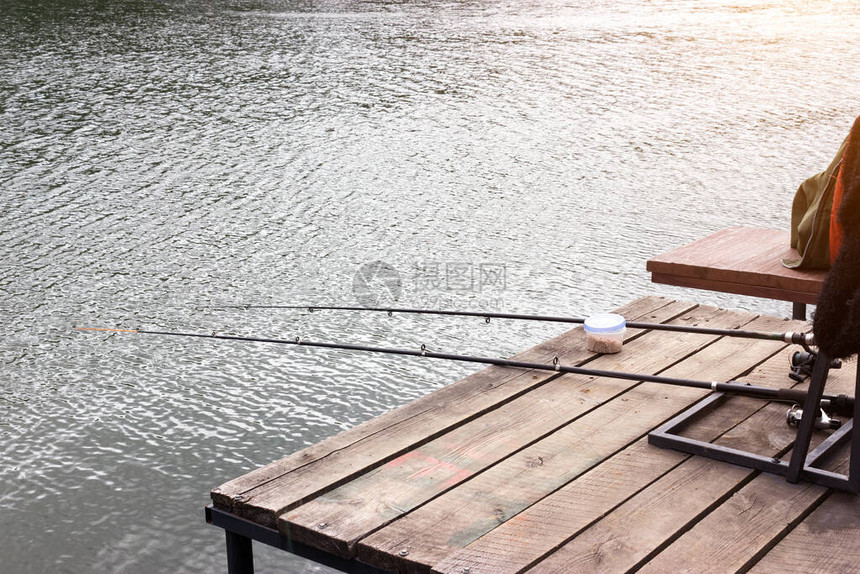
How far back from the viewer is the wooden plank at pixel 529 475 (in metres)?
2.14

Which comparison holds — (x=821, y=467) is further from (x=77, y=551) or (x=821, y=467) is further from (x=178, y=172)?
(x=178, y=172)

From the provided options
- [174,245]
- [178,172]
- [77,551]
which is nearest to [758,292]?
[77,551]

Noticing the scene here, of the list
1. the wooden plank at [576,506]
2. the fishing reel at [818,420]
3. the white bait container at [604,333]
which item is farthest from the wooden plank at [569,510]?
the white bait container at [604,333]

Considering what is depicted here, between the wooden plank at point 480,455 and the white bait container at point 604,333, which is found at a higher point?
the white bait container at point 604,333

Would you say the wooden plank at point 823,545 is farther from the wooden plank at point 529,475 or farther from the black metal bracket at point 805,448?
the wooden plank at point 529,475

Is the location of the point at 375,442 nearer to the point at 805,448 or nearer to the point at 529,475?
the point at 529,475

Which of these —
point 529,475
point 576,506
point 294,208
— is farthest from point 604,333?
point 294,208

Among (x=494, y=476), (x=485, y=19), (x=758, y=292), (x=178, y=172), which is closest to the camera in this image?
(x=494, y=476)

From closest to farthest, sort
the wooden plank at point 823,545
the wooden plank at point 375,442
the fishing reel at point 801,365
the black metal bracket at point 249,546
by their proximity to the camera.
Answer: the wooden plank at point 823,545 → the black metal bracket at point 249,546 → the wooden plank at point 375,442 → the fishing reel at point 801,365

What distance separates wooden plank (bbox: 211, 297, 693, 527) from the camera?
2.34 metres

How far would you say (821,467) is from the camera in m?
2.49

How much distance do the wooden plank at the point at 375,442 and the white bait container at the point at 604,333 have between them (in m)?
0.04

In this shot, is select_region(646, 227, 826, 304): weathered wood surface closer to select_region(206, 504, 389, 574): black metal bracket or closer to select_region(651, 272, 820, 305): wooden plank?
select_region(651, 272, 820, 305): wooden plank

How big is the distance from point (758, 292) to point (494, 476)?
0.86 meters
